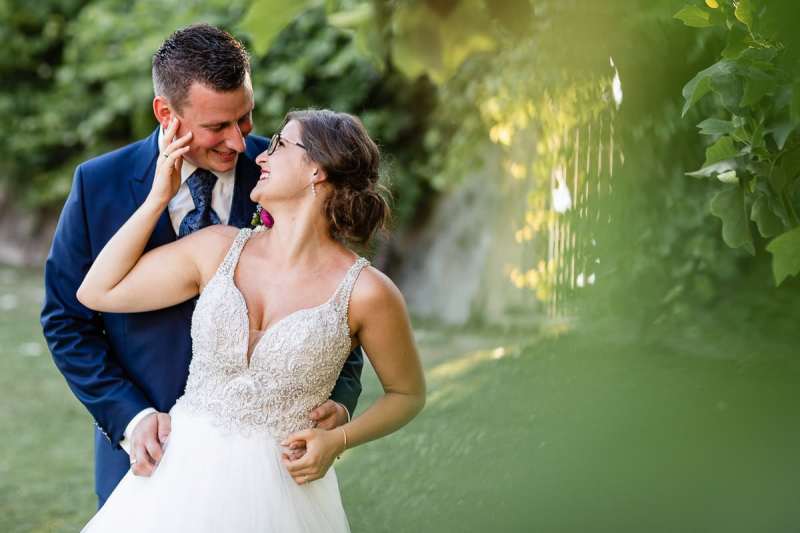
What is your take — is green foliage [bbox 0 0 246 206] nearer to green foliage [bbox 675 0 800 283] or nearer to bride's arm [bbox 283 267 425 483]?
bride's arm [bbox 283 267 425 483]

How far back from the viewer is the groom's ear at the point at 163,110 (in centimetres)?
268

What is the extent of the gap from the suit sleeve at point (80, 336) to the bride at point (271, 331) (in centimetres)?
16


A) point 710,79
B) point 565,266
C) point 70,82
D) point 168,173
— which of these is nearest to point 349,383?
point 168,173

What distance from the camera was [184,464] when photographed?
2.43 meters

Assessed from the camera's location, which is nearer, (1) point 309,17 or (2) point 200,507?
(2) point 200,507

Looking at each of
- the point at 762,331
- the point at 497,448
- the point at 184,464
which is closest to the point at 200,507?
the point at 184,464

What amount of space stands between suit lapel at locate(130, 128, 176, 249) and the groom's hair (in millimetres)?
151

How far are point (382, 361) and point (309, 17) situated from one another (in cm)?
670

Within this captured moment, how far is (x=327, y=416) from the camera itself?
2469 millimetres

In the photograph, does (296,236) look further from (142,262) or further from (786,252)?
(786,252)

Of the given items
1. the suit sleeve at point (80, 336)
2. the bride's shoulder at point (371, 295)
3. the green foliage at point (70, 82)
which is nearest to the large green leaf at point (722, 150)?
the bride's shoulder at point (371, 295)

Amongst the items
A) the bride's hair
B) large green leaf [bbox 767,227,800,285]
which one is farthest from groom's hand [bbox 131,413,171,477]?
large green leaf [bbox 767,227,800,285]

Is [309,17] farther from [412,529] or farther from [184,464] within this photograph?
[184,464]

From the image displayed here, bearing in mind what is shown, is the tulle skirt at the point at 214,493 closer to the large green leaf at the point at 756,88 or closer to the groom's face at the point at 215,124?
the groom's face at the point at 215,124
